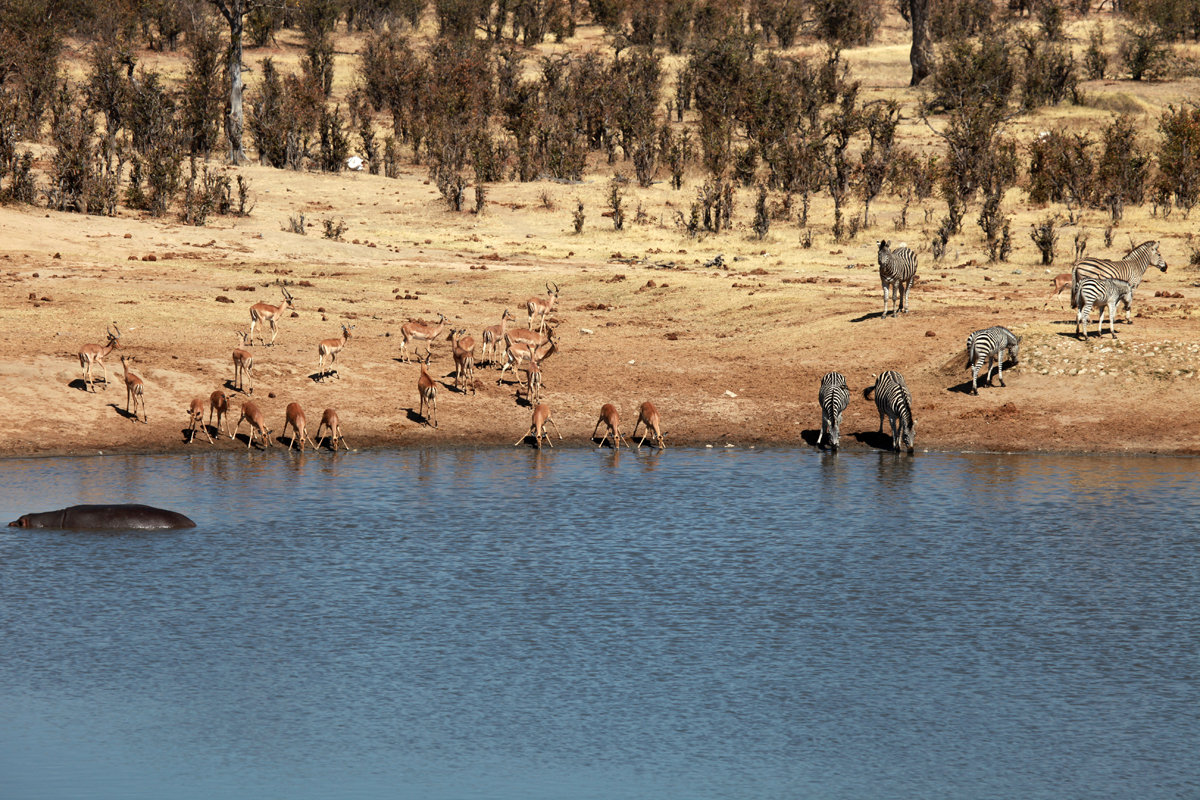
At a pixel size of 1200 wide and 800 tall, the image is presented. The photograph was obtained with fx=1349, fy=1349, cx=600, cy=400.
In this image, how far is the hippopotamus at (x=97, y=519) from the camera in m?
15.2

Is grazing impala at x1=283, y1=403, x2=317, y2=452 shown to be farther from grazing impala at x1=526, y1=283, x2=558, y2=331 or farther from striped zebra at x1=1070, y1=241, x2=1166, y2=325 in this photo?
striped zebra at x1=1070, y1=241, x2=1166, y2=325

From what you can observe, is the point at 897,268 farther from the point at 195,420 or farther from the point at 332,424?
the point at 195,420

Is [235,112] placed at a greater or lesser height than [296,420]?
greater

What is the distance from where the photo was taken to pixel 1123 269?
26.7 meters

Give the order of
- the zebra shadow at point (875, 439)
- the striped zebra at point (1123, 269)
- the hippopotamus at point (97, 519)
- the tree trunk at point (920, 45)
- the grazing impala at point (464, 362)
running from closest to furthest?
the hippopotamus at point (97, 519) < the zebra shadow at point (875, 439) < the grazing impala at point (464, 362) < the striped zebra at point (1123, 269) < the tree trunk at point (920, 45)

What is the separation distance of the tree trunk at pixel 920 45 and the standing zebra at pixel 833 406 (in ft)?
170

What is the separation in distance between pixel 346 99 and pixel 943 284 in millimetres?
38705

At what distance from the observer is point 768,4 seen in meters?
83.8

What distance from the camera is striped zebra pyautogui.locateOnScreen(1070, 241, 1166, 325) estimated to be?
80.1 ft

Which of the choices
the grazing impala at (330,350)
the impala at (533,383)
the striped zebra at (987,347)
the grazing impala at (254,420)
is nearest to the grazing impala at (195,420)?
the grazing impala at (254,420)

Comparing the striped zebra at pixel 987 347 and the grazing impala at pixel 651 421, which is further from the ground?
the striped zebra at pixel 987 347

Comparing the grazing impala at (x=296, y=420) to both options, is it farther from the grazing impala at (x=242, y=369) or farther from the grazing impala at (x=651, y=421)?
the grazing impala at (x=651, y=421)

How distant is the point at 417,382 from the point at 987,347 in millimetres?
9698

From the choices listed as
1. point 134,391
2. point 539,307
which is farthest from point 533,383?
point 134,391
